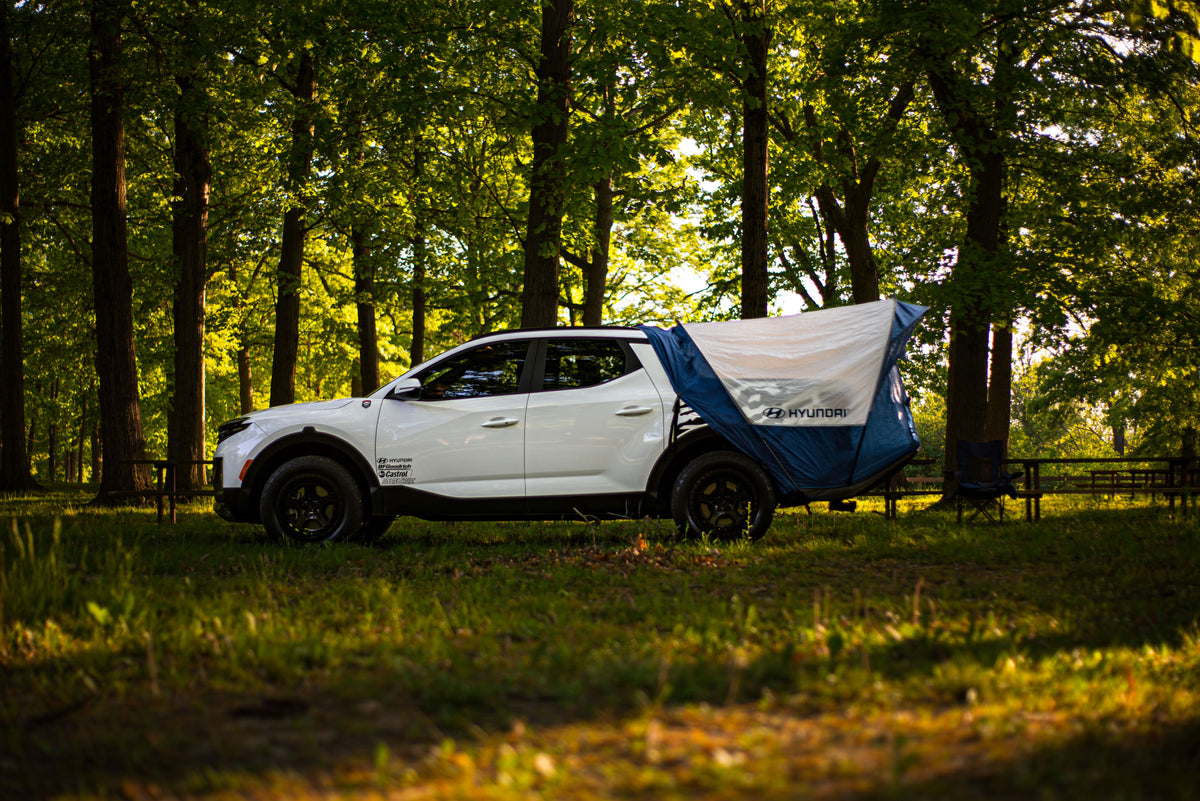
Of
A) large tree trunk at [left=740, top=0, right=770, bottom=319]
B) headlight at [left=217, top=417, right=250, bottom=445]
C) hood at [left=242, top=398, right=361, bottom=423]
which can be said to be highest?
large tree trunk at [left=740, top=0, right=770, bottom=319]

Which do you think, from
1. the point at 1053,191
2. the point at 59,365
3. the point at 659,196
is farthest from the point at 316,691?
the point at 59,365

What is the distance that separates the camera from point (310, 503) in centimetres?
881

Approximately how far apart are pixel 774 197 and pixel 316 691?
16.9m

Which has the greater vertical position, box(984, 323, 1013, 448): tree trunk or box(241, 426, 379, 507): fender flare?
box(984, 323, 1013, 448): tree trunk

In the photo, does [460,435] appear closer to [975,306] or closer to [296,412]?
[296,412]

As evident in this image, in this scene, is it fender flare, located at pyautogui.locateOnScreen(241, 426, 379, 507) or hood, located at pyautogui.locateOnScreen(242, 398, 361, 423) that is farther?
hood, located at pyautogui.locateOnScreen(242, 398, 361, 423)

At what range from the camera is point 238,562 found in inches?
294

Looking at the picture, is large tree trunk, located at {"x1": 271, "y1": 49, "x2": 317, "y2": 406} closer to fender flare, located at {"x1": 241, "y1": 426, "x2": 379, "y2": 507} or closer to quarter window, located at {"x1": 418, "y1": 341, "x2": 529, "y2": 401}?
fender flare, located at {"x1": 241, "y1": 426, "x2": 379, "y2": 507}

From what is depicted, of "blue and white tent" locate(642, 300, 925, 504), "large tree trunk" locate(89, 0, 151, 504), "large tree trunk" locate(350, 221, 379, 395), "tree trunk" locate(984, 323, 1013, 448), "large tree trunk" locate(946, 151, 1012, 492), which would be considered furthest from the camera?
"tree trunk" locate(984, 323, 1013, 448)

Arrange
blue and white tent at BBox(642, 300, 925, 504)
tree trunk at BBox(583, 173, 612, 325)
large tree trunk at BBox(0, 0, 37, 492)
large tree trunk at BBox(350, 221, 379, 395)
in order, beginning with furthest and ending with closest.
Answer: tree trunk at BBox(583, 173, 612, 325) → large tree trunk at BBox(350, 221, 379, 395) → large tree trunk at BBox(0, 0, 37, 492) → blue and white tent at BBox(642, 300, 925, 504)

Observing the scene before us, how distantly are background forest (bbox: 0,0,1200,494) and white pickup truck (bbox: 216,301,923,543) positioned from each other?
401cm

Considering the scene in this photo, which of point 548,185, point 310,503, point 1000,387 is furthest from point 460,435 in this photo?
point 1000,387

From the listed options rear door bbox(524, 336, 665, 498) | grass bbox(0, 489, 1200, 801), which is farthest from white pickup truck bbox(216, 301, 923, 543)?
grass bbox(0, 489, 1200, 801)

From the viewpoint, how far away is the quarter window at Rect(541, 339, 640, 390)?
877 centimetres
